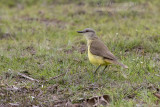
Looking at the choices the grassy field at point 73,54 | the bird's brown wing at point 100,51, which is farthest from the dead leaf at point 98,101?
the bird's brown wing at point 100,51

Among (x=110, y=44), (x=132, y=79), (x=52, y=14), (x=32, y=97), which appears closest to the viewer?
(x=32, y=97)

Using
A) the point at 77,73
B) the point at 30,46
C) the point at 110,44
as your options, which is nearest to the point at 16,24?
the point at 30,46

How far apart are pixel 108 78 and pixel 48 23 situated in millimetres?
5720

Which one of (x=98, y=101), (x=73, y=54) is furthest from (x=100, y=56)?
(x=98, y=101)

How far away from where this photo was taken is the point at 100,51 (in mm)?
6746

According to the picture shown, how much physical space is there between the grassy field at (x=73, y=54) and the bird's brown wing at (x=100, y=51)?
42 cm

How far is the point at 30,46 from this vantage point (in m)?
8.75

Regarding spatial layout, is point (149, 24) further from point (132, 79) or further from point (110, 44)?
point (132, 79)

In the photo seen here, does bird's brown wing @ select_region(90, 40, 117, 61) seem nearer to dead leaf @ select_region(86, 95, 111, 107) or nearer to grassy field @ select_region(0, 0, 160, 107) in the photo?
grassy field @ select_region(0, 0, 160, 107)

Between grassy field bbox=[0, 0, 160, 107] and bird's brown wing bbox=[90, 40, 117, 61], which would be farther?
bird's brown wing bbox=[90, 40, 117, 61]

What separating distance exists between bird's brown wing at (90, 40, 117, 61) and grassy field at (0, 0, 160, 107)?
416 mm

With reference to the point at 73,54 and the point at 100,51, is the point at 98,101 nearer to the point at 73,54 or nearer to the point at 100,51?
the point at 100,51

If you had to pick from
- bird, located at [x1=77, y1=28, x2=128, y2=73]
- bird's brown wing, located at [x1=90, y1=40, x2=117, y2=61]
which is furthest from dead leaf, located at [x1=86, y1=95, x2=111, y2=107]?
bird's brown wing, located at [x1=90, y1=40, x2=117, y2=61]

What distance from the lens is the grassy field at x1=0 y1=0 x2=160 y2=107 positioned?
550cm
